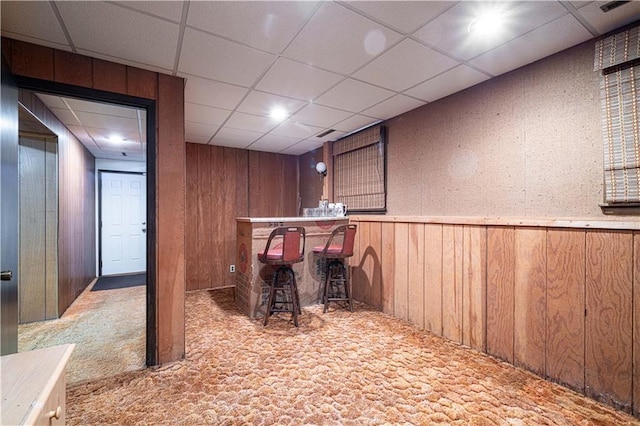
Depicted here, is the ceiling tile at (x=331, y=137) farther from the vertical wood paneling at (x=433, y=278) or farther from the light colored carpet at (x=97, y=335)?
the light colored carpet at (x=97, y=335)

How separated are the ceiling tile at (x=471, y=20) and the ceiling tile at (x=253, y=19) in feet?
2.73

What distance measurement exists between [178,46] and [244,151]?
3.22m

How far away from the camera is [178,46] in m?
1.98

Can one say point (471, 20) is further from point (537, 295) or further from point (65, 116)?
point (65, 116)

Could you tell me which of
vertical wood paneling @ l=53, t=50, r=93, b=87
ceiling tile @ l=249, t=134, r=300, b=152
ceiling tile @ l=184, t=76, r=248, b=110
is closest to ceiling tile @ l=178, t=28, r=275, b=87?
ceiling tile @ l=184, t=76, r=248, b=110

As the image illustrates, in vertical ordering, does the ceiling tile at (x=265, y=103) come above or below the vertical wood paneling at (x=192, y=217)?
above

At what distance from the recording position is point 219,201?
4918 mm

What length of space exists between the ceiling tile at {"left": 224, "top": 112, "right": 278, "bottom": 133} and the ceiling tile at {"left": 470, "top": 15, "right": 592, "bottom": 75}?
240cm

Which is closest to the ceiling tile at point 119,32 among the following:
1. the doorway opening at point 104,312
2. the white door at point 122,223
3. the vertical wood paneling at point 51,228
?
the doorway opening at point 104,312

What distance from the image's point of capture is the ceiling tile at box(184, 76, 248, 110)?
2.56 meters

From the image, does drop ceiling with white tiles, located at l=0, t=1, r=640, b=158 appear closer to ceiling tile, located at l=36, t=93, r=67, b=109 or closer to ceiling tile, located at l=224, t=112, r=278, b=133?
ceiling tile, located at l=36, t=93, r=67, b=109

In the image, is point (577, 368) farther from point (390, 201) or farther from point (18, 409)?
point (18, 409)

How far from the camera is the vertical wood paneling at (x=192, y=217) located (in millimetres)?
4605

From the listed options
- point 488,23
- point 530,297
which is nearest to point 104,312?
point 530,297
